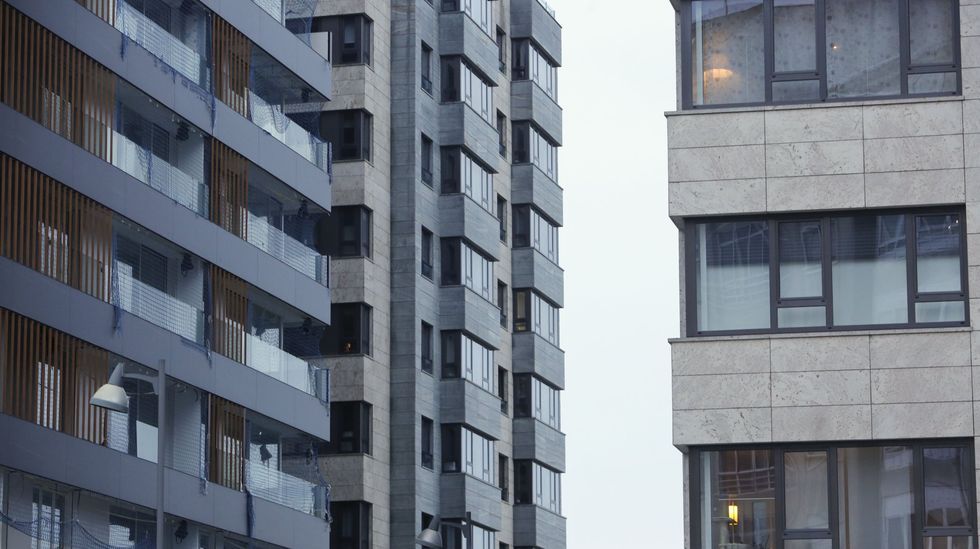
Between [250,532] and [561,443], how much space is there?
37044 mm

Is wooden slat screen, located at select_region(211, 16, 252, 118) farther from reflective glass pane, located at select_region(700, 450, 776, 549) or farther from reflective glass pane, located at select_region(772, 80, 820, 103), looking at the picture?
reflective glass pane, located at select_region(700, 450, 776, 549)

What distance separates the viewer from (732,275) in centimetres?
2709

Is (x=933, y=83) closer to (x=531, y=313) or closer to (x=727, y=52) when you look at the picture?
(x=727, y=52)

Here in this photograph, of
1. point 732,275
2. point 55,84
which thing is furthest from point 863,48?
point 55,84

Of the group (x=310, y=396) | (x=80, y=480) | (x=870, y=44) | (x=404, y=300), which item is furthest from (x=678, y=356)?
(x=404, y=300)

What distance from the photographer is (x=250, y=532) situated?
191 ft

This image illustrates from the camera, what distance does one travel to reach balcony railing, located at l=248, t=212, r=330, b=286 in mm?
61000

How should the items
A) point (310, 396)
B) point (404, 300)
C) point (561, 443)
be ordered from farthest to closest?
point (561, 443), point (404, 300), point (310, 396)

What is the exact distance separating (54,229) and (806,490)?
27.2m

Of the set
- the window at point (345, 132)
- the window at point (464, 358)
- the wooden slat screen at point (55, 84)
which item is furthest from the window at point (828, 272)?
the window at point (464, 358)

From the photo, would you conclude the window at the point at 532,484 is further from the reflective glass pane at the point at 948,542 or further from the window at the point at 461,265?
the reflective glass pane at the point at 948,542

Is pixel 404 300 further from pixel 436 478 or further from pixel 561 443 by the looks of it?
pixel 561 443

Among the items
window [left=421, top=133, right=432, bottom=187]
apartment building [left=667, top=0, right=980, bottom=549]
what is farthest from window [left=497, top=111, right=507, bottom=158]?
apartment building [left=667, top=0, right=980, bottom=549]

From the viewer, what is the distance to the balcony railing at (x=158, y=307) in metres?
52.7
